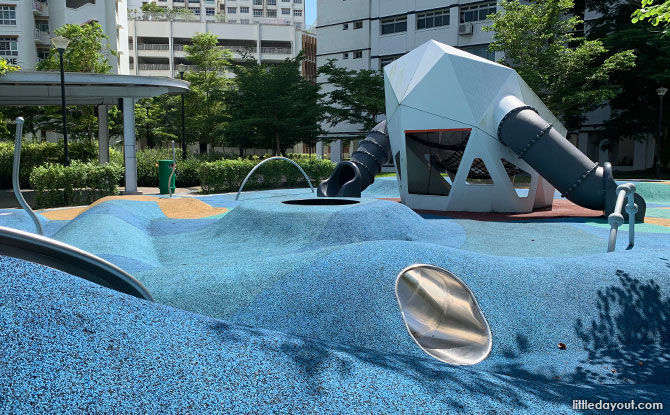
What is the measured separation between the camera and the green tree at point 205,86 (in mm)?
44031

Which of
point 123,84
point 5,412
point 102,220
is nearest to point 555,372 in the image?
point 5,412

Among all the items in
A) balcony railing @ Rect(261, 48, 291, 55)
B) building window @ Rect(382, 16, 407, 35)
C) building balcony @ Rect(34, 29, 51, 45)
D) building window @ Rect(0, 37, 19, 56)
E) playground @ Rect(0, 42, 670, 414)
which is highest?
balcony railing @ Rect(261, 48, 291, 55)

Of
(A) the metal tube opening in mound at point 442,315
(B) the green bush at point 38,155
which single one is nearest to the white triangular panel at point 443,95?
(A) the metal tube opening in mound at point 442,315

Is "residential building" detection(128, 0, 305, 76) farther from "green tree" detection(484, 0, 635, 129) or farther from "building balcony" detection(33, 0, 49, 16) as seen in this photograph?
"green tree" detection(484, 0, 635, 129)

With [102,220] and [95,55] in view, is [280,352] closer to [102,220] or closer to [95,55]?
[102,220]

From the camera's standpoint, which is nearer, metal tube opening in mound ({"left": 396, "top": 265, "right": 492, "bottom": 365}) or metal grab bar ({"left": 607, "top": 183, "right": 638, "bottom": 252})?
metal tube opening in mound ({"left": 396, "top": 265, "right": 492, "bottom": 365})

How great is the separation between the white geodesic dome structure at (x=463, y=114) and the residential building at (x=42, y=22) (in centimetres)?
4800

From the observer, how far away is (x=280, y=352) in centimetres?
401

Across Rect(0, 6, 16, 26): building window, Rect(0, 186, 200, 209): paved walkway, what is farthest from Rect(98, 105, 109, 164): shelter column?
Rect(0, 6, 16, 26): building window

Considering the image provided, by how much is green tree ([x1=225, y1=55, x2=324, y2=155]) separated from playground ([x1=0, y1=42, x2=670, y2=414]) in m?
19.6

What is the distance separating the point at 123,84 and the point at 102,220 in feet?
37.7

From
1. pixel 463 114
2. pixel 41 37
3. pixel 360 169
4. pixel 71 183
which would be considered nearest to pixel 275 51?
pixel 41 37

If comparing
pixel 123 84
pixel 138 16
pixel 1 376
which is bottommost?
pixel 1 376

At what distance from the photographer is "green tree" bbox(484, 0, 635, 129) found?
1180 inches
